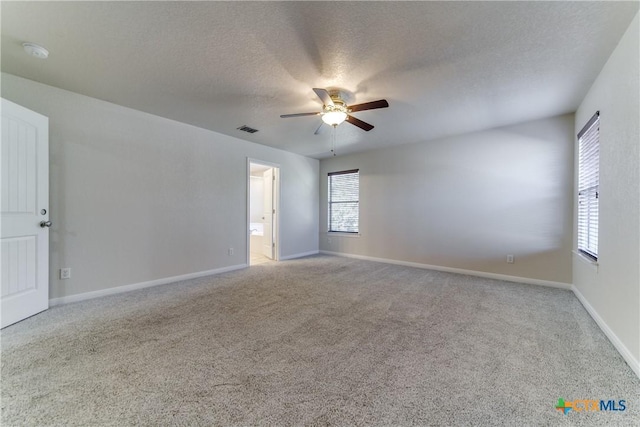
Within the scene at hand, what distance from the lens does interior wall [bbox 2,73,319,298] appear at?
112 inches

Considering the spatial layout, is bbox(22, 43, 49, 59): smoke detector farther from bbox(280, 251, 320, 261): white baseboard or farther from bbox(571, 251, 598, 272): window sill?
bbox(571, 251, 598, 272): window sill

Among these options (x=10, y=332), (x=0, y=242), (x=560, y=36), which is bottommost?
(x=10, y=332)

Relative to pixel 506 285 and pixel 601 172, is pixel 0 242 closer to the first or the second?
pixel 601 172

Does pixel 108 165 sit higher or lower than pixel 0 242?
higher

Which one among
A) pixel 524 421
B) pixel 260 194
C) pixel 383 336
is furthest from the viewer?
pixel 260 194

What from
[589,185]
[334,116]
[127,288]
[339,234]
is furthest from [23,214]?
[589,185]

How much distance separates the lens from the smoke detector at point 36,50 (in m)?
2.05

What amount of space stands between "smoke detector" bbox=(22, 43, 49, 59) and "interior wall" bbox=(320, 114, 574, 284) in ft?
15.8

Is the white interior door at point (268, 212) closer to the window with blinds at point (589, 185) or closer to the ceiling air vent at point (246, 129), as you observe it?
the ceiling air vent at point (246, 129)

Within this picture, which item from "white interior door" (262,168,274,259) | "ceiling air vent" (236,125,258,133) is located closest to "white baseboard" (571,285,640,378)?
"ceiling air vent" (236,125,258,133)

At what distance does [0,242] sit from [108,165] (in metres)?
1.30

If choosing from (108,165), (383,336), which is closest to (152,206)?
(108,165)

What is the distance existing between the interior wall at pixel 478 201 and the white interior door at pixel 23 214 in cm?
488

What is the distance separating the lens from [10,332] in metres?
2.17
